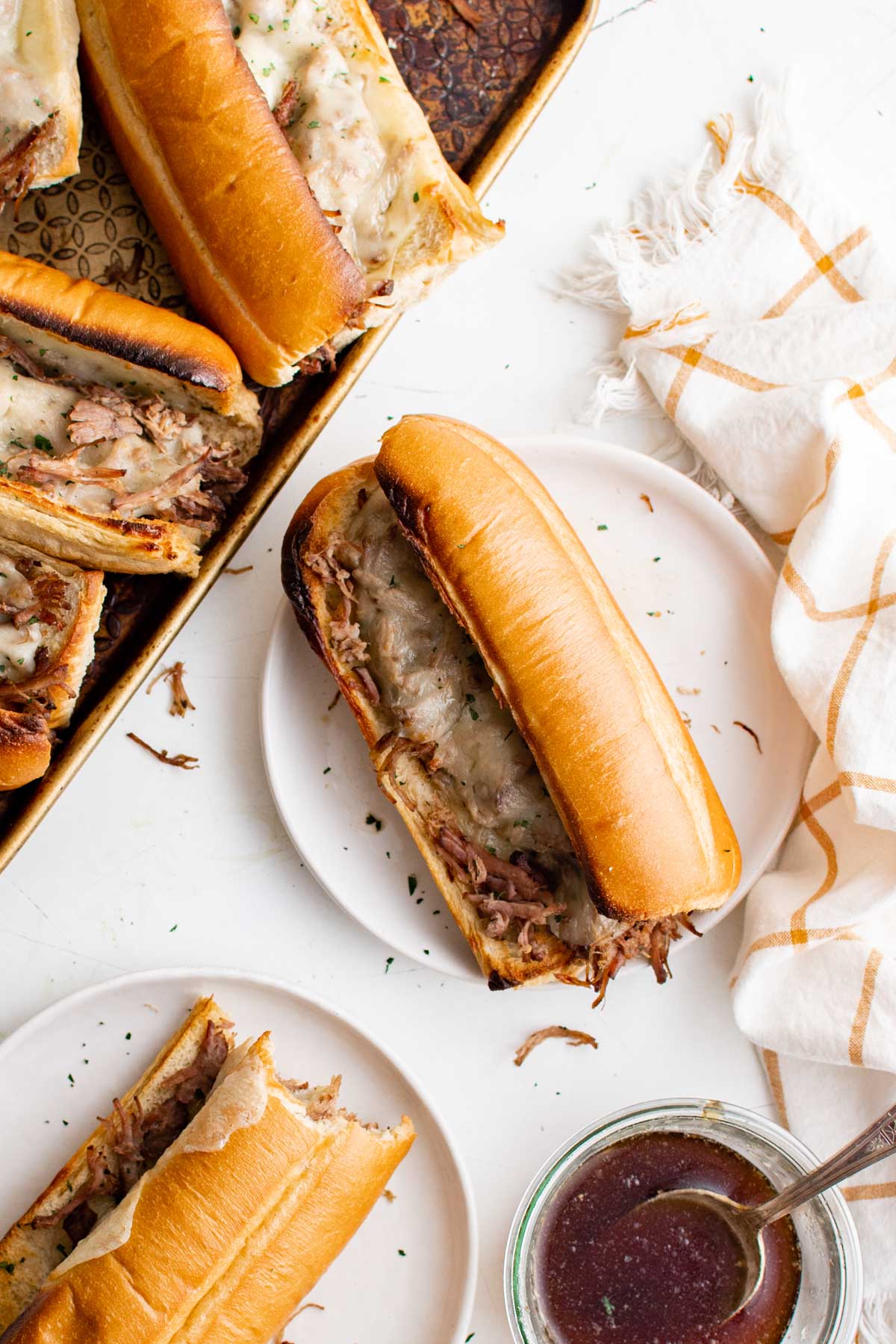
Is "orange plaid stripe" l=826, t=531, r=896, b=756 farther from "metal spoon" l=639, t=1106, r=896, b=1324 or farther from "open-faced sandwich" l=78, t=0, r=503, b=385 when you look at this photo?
"open-faced sandwich" l=78, t=0, r=503, b=385

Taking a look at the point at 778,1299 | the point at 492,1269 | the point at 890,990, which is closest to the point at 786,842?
the point at 890,990

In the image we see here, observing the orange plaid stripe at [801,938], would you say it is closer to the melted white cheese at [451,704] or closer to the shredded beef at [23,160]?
the melted white cheese at [451,704]

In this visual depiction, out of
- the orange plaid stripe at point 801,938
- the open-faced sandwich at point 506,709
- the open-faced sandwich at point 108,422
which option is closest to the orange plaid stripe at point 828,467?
the open-faced sandwich at point 506,709

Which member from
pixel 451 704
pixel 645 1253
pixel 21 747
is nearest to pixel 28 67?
pixel 21 747

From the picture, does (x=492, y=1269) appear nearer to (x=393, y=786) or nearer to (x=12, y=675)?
(x=393, y=786)

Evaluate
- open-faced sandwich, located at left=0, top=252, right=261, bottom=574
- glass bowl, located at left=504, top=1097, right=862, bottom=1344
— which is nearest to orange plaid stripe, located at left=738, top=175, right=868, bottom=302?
open-faced sandwich, located at left=0, top=252, right=261, bottom=574

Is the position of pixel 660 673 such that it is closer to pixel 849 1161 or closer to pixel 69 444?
pixel 849 1161
